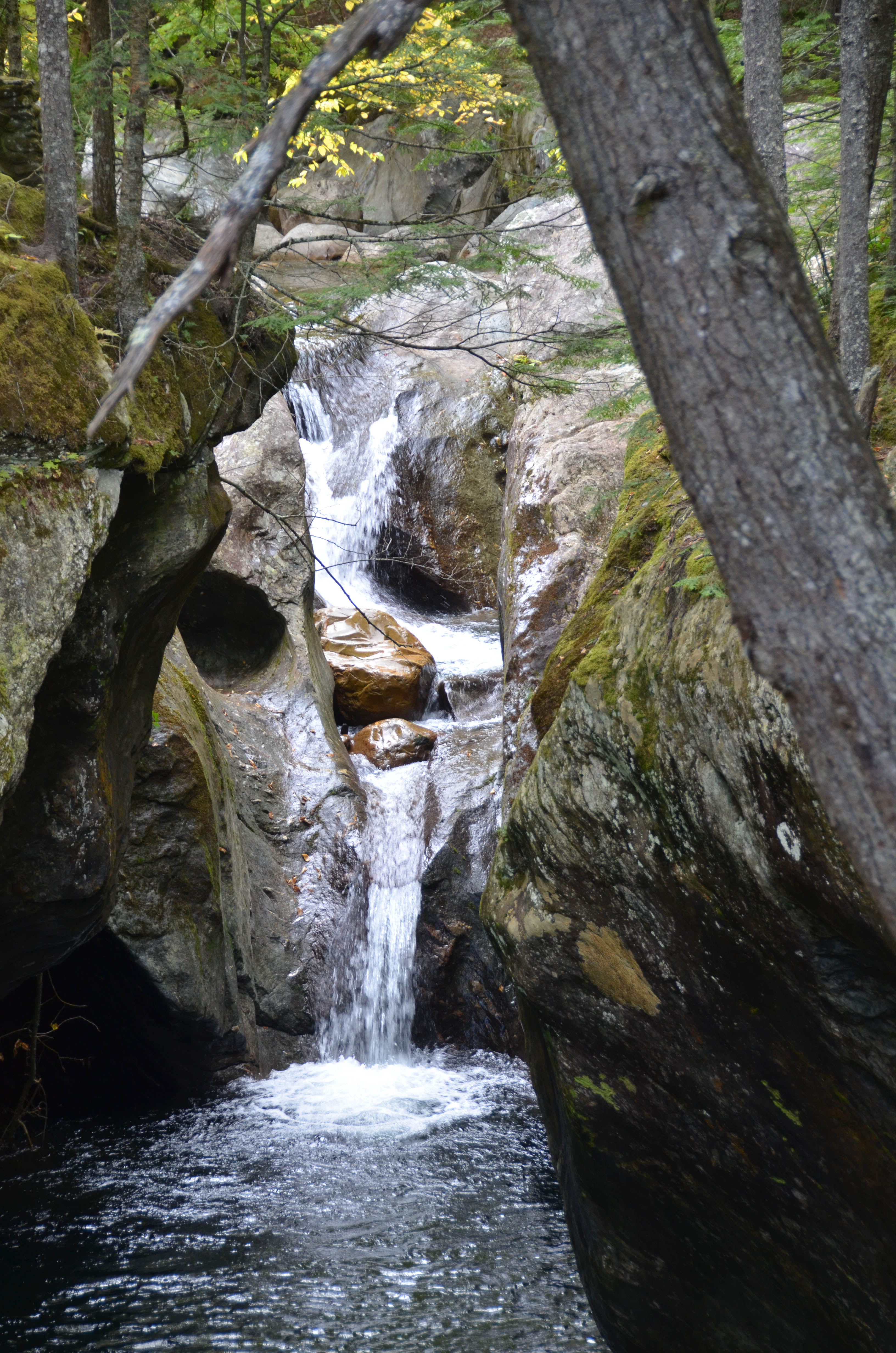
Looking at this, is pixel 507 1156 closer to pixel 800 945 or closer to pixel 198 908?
pixel 198 908

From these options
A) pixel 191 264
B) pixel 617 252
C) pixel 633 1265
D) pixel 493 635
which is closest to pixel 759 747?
pixel 617 252

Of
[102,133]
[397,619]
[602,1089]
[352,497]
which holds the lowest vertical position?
[602,1089]

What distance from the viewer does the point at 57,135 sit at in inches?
215

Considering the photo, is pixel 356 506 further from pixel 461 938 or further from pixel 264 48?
pixel 264 48

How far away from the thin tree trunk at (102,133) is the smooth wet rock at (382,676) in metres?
6.48

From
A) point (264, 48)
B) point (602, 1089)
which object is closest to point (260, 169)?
point (602, 1089)

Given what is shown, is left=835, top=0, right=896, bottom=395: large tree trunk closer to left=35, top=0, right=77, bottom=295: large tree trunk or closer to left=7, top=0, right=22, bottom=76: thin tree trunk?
left=35, top=0, right=77, bottom=295: large tree trunk

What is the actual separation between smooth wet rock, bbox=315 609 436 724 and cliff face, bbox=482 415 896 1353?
802 centimetres

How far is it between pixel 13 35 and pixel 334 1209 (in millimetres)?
8974

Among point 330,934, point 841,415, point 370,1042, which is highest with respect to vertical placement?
point 841,415

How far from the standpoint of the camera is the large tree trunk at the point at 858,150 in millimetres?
4395

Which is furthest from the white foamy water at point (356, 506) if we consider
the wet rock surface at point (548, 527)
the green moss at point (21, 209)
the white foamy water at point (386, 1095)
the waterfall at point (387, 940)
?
the green moss at point (21, 209)

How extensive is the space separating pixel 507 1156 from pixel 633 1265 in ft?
Answer: 10.4

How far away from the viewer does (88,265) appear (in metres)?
6.62
